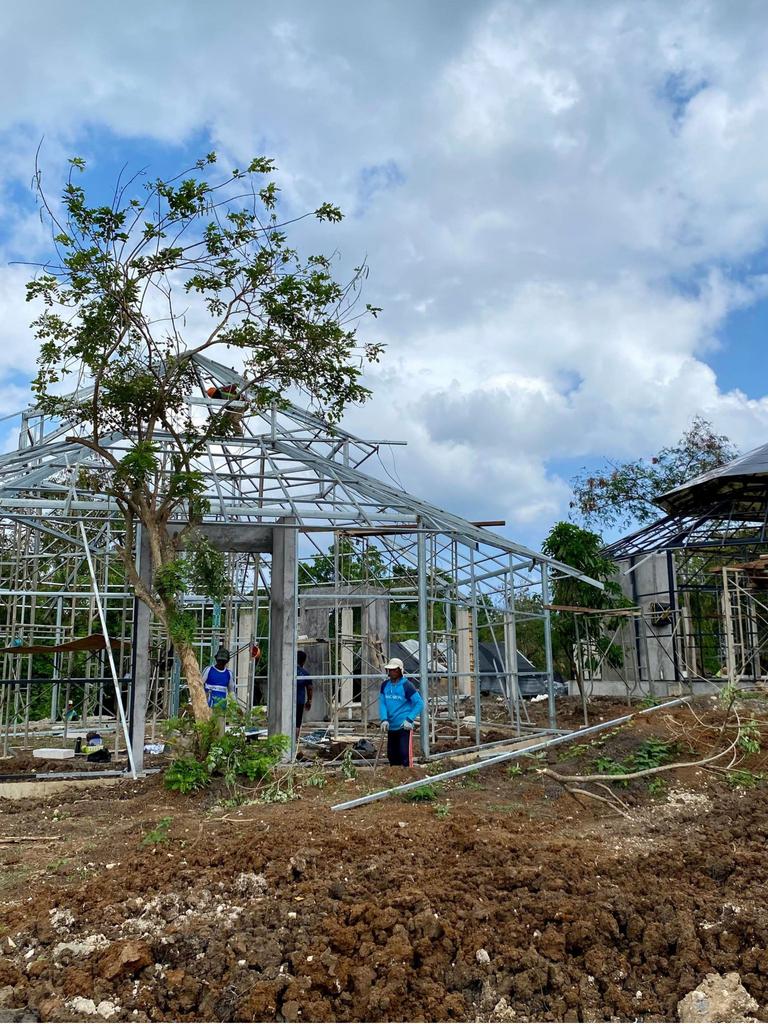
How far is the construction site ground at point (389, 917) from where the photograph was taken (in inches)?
167

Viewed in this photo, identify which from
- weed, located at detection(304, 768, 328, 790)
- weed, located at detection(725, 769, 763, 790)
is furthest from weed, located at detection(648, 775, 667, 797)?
weed, located at detection(304, 768, 328, 790)

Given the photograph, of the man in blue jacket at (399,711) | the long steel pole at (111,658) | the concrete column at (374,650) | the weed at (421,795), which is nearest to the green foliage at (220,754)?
the long steel pole at (111,658)

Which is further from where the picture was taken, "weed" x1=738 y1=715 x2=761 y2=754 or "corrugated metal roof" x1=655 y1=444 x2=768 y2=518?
"corrugated metal roof" x1=655 y1=444 x2=768 y2=518

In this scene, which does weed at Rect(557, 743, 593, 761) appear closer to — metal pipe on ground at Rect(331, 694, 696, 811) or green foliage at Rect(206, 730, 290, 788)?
metal pipe on ground at Rect(331, 694, 696, 811)

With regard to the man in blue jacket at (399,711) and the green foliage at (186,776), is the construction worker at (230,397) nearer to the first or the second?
the man in blue jacket at (399,711)

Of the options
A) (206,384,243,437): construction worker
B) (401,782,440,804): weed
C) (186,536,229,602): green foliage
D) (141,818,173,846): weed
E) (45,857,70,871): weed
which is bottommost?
(45,857,70,871): weed

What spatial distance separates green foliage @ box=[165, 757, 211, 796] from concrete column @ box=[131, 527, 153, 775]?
5.75ft

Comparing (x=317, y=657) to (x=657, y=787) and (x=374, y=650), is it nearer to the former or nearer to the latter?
(x=374, y=650)

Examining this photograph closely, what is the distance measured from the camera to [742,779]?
8.79 metres

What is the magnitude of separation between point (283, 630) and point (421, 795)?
14.7 feet

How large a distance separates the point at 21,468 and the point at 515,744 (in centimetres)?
848

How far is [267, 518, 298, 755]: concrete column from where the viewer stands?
12258mm

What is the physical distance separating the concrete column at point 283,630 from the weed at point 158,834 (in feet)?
13.6

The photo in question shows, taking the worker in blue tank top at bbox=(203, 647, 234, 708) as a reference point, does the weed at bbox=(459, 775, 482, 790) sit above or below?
below
